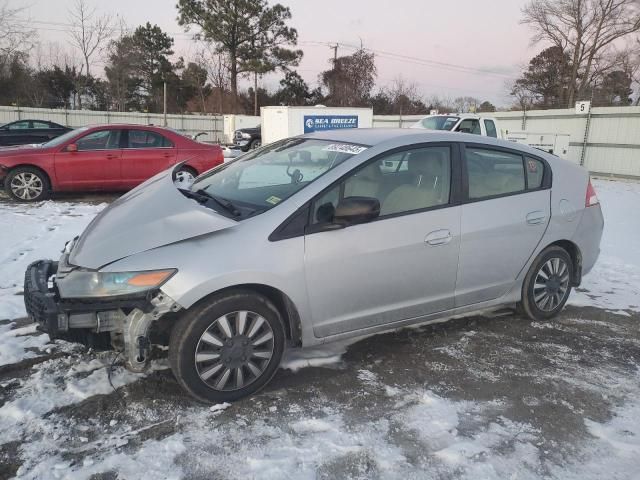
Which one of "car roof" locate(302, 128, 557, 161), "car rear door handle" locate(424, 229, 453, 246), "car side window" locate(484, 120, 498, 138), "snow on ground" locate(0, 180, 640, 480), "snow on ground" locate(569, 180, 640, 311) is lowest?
"snow on ground" locate(0, 180, 640, 480)

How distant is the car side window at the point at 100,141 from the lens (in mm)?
9219

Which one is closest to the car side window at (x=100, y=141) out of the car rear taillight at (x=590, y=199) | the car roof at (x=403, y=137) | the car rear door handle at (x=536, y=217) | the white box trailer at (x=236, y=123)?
the car roof at (x=403, y=137)

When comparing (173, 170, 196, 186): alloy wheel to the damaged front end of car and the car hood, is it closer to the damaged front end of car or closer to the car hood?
the car hood

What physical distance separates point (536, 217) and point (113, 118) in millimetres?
30142

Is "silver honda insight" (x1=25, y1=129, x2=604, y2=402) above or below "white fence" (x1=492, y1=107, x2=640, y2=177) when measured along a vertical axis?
below

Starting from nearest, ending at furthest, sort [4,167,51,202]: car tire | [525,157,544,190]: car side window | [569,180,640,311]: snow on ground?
[525,157,544,190]: car side window → [569,180,640,311]: snow on ground → [4,167,51,202]: car tire

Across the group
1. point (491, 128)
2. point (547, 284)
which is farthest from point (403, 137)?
point (491, 128)

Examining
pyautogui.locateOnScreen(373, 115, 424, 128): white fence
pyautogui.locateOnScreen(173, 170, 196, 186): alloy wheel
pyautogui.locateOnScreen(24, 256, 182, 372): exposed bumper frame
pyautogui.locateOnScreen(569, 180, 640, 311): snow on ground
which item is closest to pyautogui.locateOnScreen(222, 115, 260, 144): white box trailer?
pyautogui.locateOnScreen(373, 115, 424, 128): white fence

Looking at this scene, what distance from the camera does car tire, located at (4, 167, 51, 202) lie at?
892 cm

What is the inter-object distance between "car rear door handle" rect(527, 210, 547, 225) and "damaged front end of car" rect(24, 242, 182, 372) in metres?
2.77

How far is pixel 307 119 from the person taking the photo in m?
18.4

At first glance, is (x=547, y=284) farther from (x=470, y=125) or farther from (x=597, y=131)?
(x=597, y=131)

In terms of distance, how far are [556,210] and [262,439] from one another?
301 cm

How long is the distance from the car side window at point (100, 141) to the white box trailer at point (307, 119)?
897 cm
